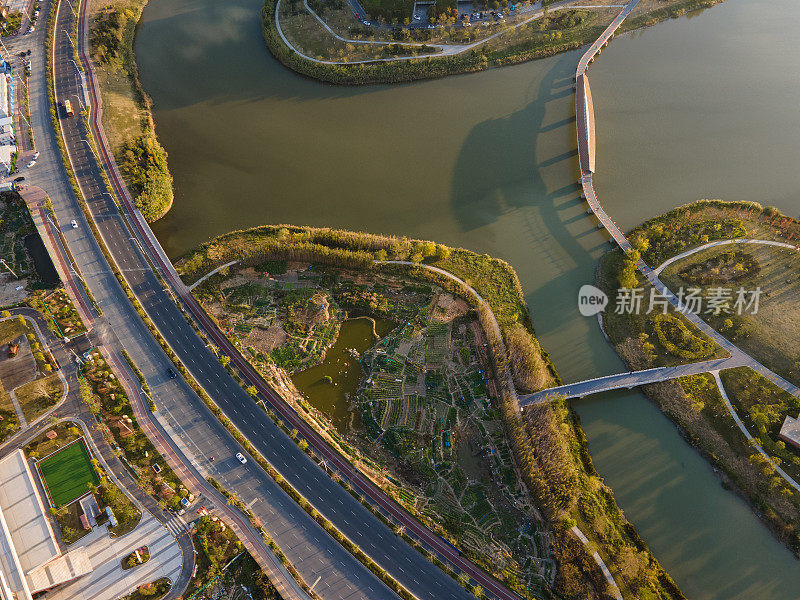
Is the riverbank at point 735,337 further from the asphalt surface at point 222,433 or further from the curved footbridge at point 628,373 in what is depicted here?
the asphalt surface at point 222,433

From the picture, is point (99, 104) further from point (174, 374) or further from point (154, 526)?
point (154, 526)

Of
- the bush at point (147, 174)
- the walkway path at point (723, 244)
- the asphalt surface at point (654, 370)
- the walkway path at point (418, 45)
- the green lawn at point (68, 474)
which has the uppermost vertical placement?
the walkway path at point (418, 45)

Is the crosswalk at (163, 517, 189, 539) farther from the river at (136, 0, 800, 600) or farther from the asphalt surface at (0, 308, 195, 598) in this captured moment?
the river at (136, 0, 800, 600)

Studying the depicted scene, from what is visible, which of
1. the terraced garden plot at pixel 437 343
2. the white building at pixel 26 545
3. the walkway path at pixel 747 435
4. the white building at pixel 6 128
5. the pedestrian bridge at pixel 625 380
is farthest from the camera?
the white building at pixel 6 128

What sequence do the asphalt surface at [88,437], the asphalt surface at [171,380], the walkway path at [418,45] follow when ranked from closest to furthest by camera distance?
1. the asphalt surface at [88,437]
2. the asphalt surface at [171,380]
3. the walkway path at [418,45]

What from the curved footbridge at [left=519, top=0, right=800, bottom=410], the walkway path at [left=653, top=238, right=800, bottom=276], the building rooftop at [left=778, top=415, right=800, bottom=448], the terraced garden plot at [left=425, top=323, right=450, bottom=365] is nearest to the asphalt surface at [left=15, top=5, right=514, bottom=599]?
the terraced garden plot at [left=425, top=323, right=450, bottom=365]

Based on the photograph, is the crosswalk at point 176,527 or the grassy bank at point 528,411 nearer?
the grassy bank at point 528,411

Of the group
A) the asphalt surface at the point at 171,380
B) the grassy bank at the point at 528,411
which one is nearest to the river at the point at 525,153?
the grassy bank at the point at 528,411

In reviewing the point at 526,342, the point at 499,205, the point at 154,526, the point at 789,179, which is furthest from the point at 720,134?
the point at 154,526

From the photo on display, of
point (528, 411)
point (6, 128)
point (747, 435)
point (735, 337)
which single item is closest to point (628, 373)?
point (747, 435)
